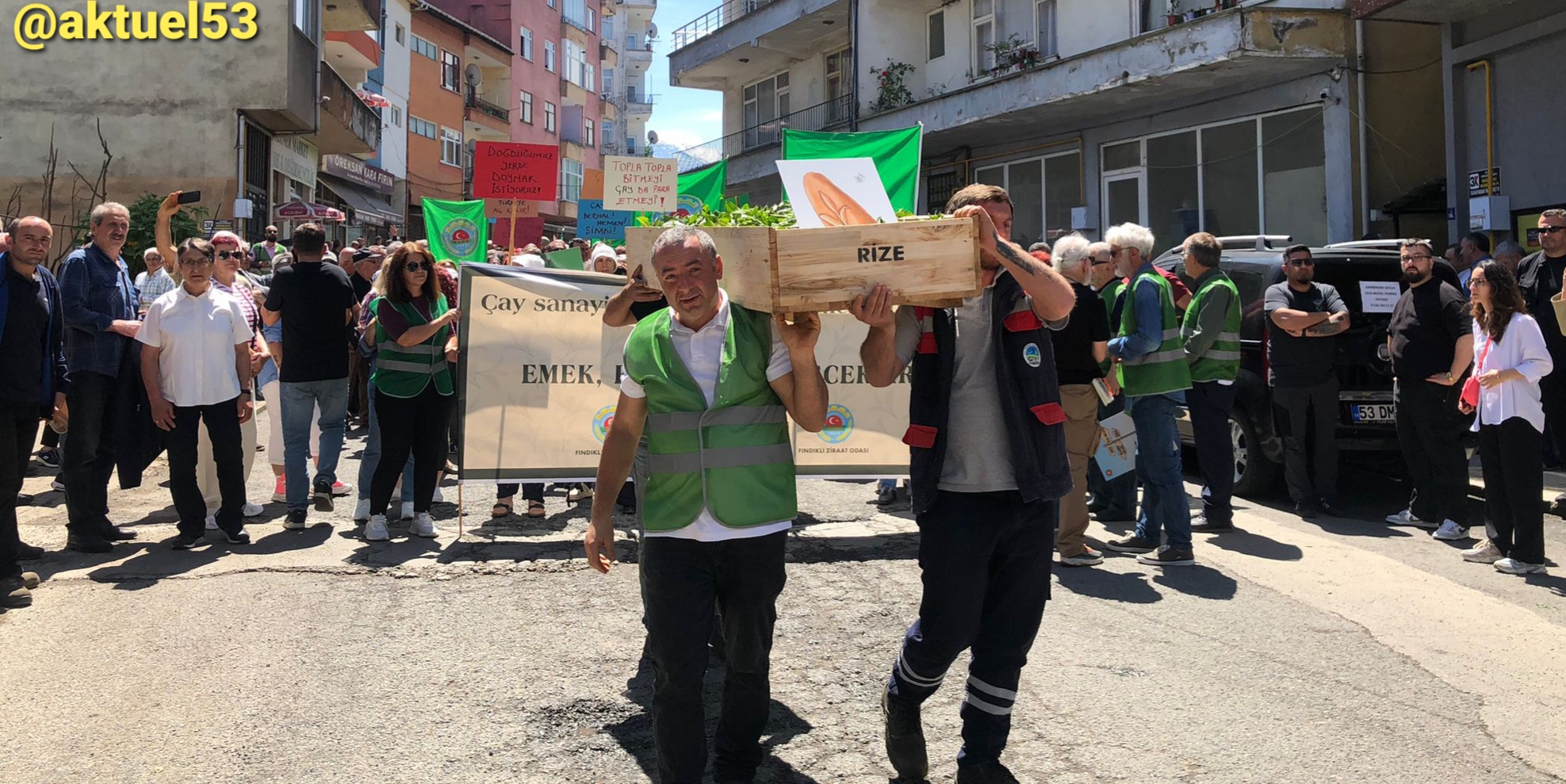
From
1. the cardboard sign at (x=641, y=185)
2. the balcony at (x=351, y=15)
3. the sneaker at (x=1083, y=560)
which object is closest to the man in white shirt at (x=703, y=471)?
the sneaker at (x=1083, y=560)

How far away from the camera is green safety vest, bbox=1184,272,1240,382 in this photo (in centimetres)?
804

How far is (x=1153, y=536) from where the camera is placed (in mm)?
7527

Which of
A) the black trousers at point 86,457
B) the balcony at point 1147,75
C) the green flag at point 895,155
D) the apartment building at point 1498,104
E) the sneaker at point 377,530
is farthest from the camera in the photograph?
the balcony at point 1147,75

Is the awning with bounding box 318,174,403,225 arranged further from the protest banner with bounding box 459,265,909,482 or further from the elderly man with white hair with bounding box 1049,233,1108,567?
the elderly man with white hair with bounding box 1049,233,1108,567

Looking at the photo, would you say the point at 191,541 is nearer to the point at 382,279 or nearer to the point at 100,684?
the point at 382,279

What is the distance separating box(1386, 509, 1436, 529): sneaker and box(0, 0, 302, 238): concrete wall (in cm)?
2140

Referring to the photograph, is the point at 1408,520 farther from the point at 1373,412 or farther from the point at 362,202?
the point at 362,202

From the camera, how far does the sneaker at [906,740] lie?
390cm

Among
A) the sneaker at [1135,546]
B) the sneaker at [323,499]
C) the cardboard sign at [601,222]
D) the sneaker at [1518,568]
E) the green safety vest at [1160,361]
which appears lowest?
the sneaker at [1518,568]

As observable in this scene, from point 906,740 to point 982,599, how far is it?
522mm

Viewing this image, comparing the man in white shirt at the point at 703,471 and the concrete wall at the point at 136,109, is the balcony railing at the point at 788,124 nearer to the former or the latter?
the concrete wall at the point at 136,109

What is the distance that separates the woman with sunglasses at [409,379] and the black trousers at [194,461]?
81cm

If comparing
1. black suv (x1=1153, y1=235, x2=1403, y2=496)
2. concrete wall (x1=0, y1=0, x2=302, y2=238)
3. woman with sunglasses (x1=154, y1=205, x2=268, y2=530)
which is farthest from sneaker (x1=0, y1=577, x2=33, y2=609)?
concrete wall (x1=0, y1=0, x2=302, y2=238)

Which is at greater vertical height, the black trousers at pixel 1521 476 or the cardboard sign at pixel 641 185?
the cardboard sign at pixel 641 185
